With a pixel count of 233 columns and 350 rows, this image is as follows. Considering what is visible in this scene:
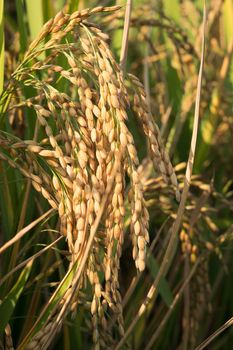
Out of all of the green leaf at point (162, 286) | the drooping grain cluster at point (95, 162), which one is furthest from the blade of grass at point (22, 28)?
the green leaf at point (162, 286)

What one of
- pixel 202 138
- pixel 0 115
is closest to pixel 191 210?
pixel 202 138

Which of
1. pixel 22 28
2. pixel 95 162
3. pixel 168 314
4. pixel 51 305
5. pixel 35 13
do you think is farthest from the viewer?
pixel 35 13

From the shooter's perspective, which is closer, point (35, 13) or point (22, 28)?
point (22, 28)

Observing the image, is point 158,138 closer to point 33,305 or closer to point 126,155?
point 126,155

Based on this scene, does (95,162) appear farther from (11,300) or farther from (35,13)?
(35,13)

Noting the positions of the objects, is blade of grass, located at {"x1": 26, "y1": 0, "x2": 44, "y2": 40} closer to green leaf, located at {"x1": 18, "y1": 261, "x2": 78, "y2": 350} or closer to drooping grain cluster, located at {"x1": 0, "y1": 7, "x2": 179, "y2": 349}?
drooping grain cluster, located at {"x1": 0, "y1": 7, "x2": 179, "y2": 349}

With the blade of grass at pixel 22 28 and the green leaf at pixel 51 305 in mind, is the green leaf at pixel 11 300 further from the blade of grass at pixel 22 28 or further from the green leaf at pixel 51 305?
the blade of grass at pixel 22 28

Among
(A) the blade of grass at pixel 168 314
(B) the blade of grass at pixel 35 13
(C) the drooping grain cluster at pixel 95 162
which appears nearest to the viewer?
(C) the drooping grain cluster at pixel 95 162

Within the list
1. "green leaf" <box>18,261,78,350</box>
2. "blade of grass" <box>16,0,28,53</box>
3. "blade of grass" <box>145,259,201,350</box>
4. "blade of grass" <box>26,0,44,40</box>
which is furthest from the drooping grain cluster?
"blade of grass" <box>26,0,44,40</box>

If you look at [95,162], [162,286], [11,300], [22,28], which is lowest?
[162,286]

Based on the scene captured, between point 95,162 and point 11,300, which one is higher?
point 95,162

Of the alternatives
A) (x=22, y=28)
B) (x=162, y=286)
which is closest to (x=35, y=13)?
(x=22, y=28)
